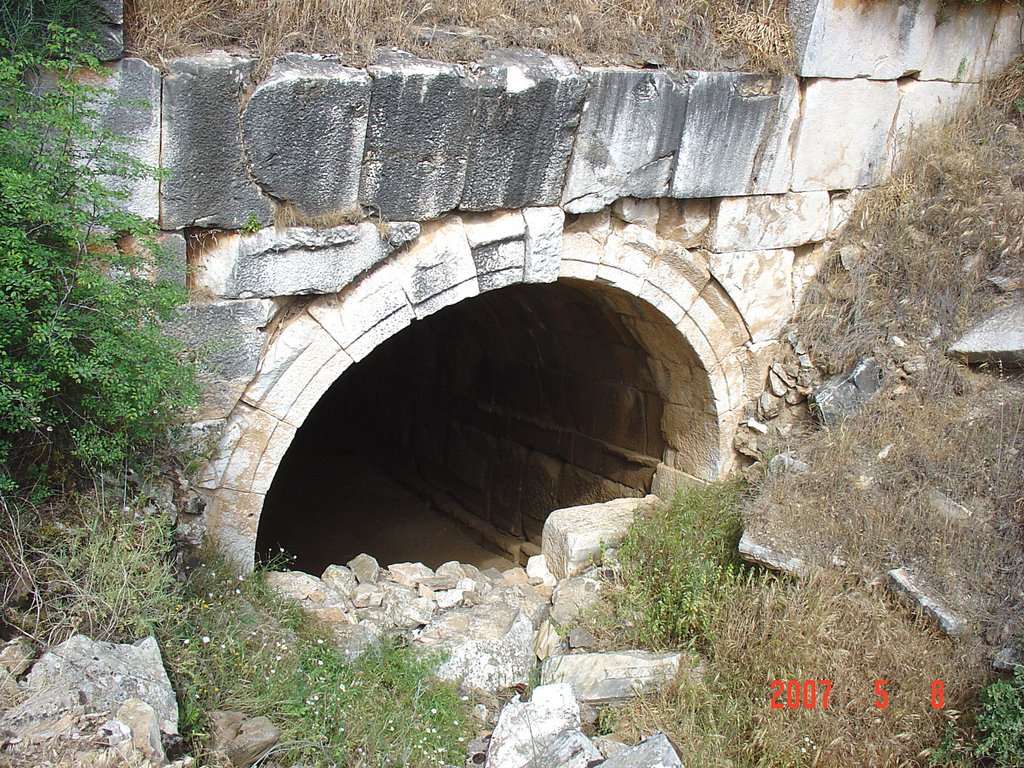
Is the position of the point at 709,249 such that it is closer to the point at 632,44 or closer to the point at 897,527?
the point at 632,44

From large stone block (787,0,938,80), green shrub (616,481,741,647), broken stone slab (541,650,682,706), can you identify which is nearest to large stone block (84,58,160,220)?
broken stone slab (541,650,682,706)

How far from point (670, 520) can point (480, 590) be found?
1.10 meters

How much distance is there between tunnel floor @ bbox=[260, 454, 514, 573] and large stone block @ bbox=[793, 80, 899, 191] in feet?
12.5

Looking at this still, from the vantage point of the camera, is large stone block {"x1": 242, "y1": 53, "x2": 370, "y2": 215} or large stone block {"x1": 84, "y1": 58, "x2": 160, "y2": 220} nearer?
large stone block {"x1": 84, "y1": 58, "x2": 160, "y2": 220}

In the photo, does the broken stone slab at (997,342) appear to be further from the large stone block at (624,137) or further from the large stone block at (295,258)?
the large stone block at (295,258)

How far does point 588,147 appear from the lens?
178 inches

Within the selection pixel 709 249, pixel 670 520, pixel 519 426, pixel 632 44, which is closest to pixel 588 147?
pixel 632 44

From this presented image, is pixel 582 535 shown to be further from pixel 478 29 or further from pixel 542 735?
pixel 478 29

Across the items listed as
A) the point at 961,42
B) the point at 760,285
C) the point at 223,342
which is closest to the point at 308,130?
the point at 223,342

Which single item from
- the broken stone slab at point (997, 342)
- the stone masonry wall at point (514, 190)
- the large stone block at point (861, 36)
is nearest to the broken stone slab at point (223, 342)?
the stone masonry wall at point (514, 190)

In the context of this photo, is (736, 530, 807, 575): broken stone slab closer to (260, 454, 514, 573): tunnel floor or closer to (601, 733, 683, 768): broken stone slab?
(601, 733, 683, 768): broken stone slab

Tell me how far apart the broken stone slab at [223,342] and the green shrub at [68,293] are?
337 millimetres

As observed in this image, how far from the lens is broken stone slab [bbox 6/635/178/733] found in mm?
2662
